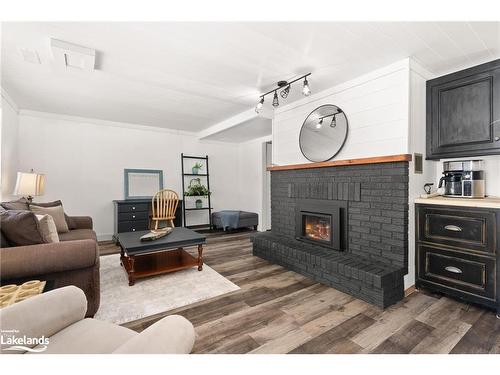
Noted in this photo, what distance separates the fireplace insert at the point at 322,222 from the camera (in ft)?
9.41

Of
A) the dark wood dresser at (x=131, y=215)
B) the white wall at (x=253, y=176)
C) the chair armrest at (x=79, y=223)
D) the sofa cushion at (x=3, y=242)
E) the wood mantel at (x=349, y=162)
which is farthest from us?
the white wall at (x=253, y=176)

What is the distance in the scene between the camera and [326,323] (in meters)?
1.92

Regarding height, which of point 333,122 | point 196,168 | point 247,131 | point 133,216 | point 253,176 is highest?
point 247,131

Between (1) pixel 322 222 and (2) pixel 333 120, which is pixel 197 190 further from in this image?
(2) pixel 333 120

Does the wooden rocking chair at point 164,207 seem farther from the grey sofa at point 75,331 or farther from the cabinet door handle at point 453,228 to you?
the cabinet door handle at point 453,228

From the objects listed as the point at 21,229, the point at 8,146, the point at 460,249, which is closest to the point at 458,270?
the point at 460,249

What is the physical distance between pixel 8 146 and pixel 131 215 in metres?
1.99

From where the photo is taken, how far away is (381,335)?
177 cm

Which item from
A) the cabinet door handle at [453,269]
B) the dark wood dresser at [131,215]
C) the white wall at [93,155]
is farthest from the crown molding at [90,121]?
the cabinet door handle at [453,269]

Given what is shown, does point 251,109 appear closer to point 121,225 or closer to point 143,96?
point 143,96

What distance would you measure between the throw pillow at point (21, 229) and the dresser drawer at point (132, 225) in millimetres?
2667

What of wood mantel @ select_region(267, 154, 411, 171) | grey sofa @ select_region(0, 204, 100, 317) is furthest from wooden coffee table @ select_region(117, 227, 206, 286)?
wood mantel @ select_region(267, 154, 411, 171)

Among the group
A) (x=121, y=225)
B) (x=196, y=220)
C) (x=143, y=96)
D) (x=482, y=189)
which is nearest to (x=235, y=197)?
(x=196, y=220)

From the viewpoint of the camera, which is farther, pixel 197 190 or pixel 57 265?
pixel 197 190
